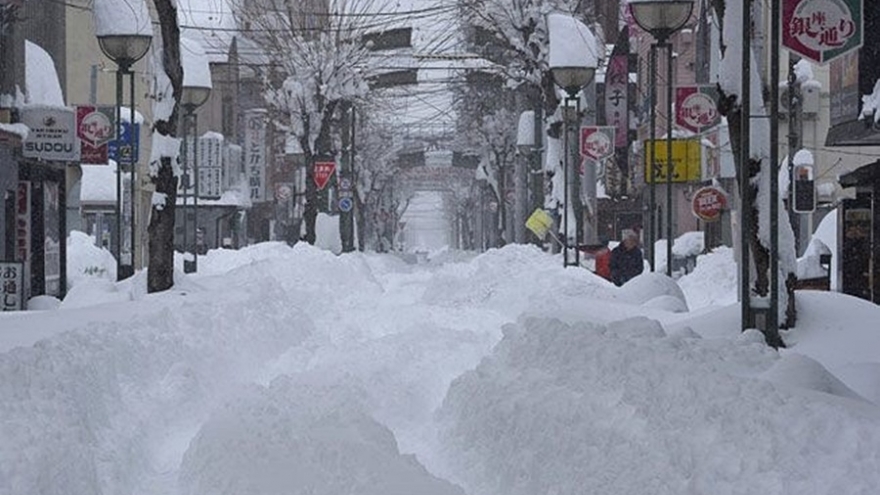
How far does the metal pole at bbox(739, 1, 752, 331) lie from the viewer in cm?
1199

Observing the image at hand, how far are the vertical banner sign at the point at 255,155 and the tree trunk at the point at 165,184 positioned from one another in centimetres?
5033

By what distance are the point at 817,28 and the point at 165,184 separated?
10239 millimetres

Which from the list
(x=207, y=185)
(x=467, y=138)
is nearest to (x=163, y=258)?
(x=207, y=185)

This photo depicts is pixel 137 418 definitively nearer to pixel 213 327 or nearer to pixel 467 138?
pixel 213 327

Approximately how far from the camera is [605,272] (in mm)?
29453

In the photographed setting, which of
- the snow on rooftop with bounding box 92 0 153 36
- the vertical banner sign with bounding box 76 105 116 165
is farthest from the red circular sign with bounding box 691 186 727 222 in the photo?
the snow on rooftop with bounding box 92 0 153 36

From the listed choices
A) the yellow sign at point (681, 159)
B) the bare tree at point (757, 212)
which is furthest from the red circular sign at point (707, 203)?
the bare tree at point (757, 212)

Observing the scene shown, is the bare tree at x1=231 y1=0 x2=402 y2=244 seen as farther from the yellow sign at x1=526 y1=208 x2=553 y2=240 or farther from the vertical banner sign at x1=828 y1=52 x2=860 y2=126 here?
the vertical banner sign at x1=828 y1=52 x2=860 y2=126

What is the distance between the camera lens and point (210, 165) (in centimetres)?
6322

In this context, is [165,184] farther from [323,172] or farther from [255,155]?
[255,155]

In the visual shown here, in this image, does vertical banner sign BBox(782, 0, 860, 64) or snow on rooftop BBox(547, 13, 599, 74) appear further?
snow on rooftop BBox(547, 13, 599, 74)

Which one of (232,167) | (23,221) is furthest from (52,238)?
(232,167)

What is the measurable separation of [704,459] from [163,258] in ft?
Result: 51.8

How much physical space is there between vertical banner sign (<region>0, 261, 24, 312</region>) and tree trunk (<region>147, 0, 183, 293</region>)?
6.24ft
